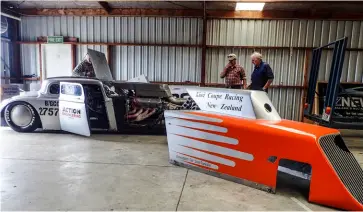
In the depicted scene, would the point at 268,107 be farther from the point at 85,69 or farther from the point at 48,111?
the point at 85,69

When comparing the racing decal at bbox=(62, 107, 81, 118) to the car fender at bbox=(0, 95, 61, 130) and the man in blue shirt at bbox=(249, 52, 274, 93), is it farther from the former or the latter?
the man in blue shirt at bbox=(249, 52, 274, 93)

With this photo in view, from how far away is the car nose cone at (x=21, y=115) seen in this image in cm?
584

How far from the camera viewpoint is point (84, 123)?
5.43 metres

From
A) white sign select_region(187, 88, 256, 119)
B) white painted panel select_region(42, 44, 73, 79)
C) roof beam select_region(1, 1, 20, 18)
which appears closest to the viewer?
white sign select_region(187, 88, 256, 119)

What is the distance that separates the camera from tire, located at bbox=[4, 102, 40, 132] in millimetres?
5832

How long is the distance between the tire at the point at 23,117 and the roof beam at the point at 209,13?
5.15 metres

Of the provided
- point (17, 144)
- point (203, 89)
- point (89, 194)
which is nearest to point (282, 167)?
point (203, 89)

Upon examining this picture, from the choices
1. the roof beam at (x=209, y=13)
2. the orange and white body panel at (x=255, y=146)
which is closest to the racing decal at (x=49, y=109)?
the orange and white body panel at (x=255, y=146)

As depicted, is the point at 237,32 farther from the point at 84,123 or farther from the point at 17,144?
the point at 17,144

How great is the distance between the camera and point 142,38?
979 cm

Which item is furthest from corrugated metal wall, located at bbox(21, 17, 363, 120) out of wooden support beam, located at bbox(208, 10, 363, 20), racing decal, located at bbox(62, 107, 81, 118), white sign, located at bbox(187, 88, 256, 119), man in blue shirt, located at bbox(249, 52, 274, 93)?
white sign, located at bbox(187, 88, 256, 119)

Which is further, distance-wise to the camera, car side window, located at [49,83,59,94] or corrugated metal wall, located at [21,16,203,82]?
corrugated metal wall, located at [21,16,203,82]

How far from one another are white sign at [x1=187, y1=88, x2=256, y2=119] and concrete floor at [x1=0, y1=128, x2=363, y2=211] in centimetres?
92

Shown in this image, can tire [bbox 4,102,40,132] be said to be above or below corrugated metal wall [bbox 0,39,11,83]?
below
